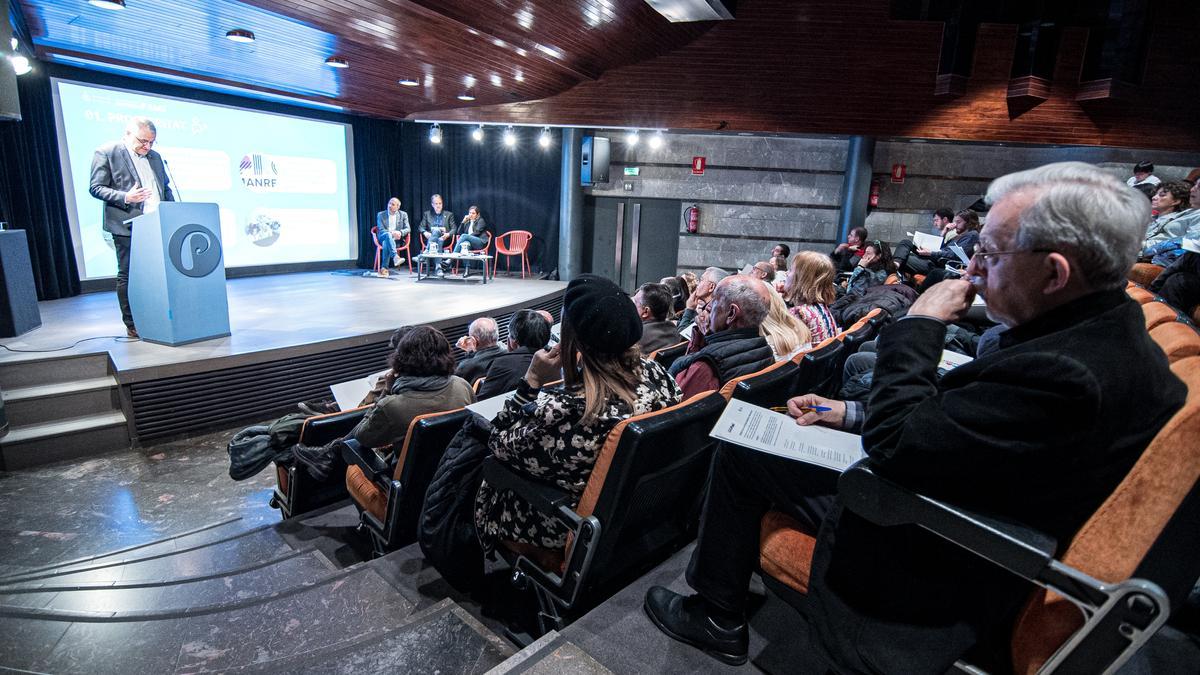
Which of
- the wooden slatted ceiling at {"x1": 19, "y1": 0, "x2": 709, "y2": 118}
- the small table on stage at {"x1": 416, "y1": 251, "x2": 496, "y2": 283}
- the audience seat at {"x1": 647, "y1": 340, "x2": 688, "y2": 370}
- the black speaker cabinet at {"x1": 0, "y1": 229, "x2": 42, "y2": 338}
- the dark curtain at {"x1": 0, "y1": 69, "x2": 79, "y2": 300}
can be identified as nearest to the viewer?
the audience seat at {"x1": 647, "y1": 340, "x2": 688, "y2": 370}

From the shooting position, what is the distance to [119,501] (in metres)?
3.12

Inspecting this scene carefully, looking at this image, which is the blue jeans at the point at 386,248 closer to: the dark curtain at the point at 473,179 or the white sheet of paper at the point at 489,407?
the dark curtain at the point at 473,179

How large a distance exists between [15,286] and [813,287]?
19.2ft

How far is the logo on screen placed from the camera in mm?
7961

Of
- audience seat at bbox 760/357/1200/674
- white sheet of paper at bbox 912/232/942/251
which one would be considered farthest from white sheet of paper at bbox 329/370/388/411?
white sheet of paper at bbox 912/232/942/251

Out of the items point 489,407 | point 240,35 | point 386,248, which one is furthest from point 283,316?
point 489,407

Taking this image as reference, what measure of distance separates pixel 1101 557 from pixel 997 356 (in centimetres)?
33

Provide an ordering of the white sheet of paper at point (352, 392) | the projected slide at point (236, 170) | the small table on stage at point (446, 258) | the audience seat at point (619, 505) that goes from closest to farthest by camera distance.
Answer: the audience seat at point (619, 505), the white sheet of paper at point (352, 392), the projected slide at point (236, 170), the small table on stage at point (446, 258)

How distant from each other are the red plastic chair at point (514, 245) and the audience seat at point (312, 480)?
7.28m

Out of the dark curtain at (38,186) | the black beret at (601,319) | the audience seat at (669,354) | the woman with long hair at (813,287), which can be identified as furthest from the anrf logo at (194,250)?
the woman with long hair at (813,287)

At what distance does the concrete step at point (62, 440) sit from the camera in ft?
11.2

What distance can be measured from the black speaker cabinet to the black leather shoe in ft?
17.6

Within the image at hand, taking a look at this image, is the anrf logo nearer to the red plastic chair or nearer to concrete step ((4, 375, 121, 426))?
concrete step ((4, 375, 121, 426))

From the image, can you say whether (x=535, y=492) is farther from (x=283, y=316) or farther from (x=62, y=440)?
(x=283, y=316)
